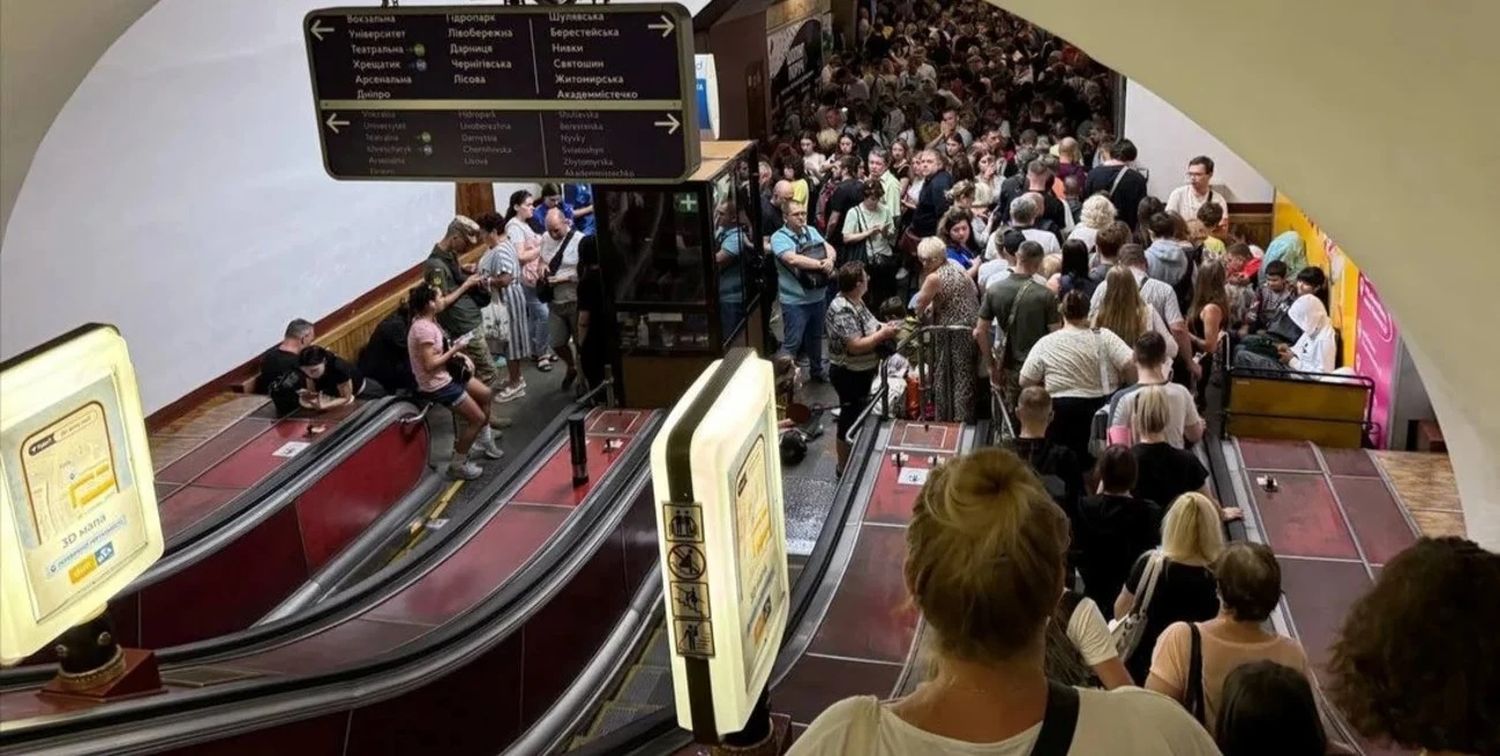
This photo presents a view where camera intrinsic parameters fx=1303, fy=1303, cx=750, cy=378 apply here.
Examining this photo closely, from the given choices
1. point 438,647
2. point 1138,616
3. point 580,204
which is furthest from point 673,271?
point 1138,616

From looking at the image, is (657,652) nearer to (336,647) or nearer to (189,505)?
(336,647)

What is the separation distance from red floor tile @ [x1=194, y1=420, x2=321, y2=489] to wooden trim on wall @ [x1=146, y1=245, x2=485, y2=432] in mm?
1093

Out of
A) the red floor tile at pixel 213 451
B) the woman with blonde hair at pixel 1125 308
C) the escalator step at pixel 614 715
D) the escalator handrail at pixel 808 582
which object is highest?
the woman with blonde hair at pixel 1125 308

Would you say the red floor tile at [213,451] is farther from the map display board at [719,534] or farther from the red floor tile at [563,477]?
the map display board at [719,534]

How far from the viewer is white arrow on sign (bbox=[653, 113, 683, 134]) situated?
4328 millimetres

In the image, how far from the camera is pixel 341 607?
5.76m

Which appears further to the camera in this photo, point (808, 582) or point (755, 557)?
point (808, 582)

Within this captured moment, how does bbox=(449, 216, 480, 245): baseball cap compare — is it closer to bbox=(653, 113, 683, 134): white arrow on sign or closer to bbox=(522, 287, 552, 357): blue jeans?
bbox=(522, 287, 552, 357): blue jeans

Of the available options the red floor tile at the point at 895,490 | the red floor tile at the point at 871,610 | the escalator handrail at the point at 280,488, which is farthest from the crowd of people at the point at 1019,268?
the escalator handrail at the point at 280,488

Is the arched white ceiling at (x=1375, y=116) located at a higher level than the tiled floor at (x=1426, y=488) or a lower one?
higher

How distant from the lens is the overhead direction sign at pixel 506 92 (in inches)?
168

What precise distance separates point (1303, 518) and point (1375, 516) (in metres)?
0.30

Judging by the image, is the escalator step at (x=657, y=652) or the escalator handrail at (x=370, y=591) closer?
the escalator handrail at (x=370, y=591)

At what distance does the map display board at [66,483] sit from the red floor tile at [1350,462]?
202 inches
